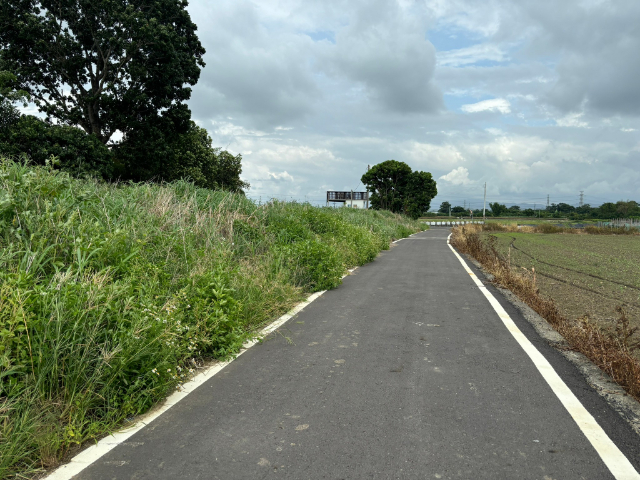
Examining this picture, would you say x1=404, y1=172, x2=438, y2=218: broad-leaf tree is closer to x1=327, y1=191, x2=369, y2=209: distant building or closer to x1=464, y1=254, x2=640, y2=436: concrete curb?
x1=327, y1=191, x2=369, y2=209: distant building

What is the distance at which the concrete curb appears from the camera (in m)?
3.46

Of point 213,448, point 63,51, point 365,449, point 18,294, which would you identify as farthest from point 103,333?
point 63,51

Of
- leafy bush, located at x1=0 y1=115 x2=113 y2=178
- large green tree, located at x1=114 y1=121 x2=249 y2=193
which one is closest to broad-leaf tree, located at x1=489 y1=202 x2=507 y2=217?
large green tree, located at x1=114 y1=121 x2=249 y2=193

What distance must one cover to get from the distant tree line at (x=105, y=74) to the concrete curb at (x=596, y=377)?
22509mm

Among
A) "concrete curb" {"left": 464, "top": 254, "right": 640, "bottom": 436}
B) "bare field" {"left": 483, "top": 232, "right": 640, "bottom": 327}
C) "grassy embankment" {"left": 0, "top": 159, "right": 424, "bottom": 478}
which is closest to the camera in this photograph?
"grassy embankment" {"left": 0, "top": 159, "right": 424, "bottom": 478}

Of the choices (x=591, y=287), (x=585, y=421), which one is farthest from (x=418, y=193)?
(x=585, y=421)

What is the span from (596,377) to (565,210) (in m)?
178

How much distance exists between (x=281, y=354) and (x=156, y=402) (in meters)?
1.54

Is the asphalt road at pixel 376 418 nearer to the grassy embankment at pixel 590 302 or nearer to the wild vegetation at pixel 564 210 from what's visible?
the grassy embankment at pixel 590 302

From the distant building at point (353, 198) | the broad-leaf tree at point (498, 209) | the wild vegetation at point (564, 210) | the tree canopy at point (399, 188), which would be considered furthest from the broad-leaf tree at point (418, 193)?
the broad-leaf tree at point (498, 209)

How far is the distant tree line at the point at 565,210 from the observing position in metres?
113

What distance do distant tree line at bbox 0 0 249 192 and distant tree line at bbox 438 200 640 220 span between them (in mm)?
111187

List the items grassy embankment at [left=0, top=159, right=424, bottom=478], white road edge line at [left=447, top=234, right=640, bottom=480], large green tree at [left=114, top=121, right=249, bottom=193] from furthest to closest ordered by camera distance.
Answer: large green tree at [left=114, top=121, right=249, bottom=193]
grassy embankment at [left=0, top=159, right=424, bottom=478]
white road edge line at [left=447, top=234, right=640, bottom=480]

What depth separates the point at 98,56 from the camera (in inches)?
1097
